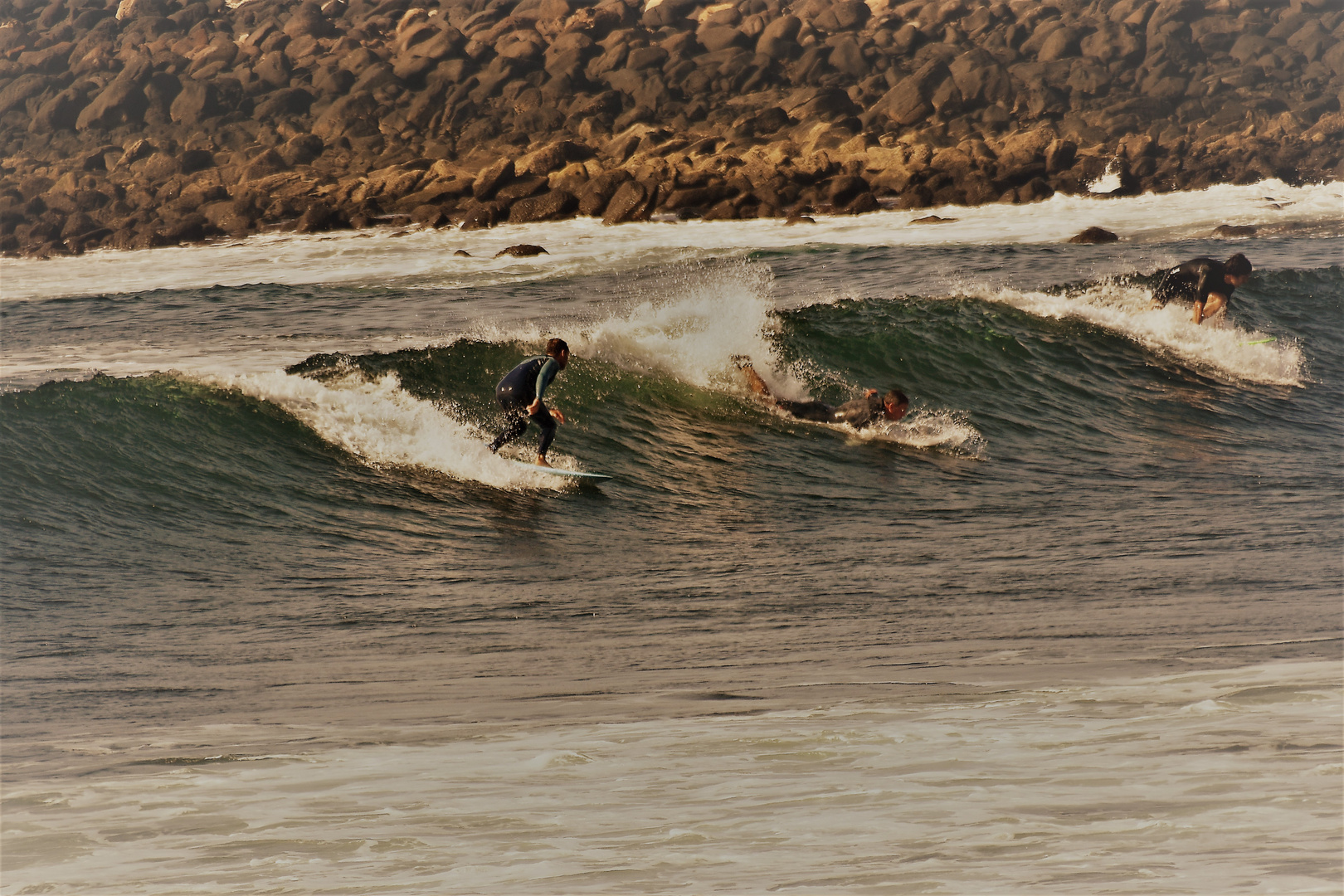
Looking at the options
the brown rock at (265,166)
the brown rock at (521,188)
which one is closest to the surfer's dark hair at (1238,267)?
the brown rock at (521,188)

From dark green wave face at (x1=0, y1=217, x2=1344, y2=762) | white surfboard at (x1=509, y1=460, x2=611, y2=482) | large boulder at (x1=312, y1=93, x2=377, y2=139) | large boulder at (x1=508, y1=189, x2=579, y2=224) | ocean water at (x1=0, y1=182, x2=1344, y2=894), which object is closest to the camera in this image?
ocean water at (x1=0, y1=182, x2=1344, y2=894)

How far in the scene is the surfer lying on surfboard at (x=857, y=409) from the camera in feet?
39.1

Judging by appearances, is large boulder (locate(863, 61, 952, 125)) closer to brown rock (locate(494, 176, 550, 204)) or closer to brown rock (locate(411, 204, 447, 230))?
brown rock (locate(494, 176, 550, 204))

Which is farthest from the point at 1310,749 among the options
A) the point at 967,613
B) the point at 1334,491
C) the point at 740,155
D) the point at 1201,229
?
the point at 740,155

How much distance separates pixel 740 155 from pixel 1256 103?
23.9 m

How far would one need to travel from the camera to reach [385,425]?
1113cm

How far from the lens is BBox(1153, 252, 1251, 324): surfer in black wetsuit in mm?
15773

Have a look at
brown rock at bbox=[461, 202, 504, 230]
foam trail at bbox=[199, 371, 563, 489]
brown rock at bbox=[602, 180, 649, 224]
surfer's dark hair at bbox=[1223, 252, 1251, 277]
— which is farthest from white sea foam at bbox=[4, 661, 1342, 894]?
brown rock at bbox=[461, 202, 504, 230]

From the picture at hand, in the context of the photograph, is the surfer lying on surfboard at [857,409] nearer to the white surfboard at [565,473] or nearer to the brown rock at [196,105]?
the white surfboard at [565,473]

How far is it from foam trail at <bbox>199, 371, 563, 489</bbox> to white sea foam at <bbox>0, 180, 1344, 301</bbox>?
47.4 ft

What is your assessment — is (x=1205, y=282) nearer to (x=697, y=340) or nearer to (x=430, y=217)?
(x=697, y=340)

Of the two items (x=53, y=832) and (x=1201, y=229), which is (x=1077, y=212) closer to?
(x=1201, y=229)

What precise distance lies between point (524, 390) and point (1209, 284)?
38.3 ft

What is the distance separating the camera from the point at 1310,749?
407 cm
